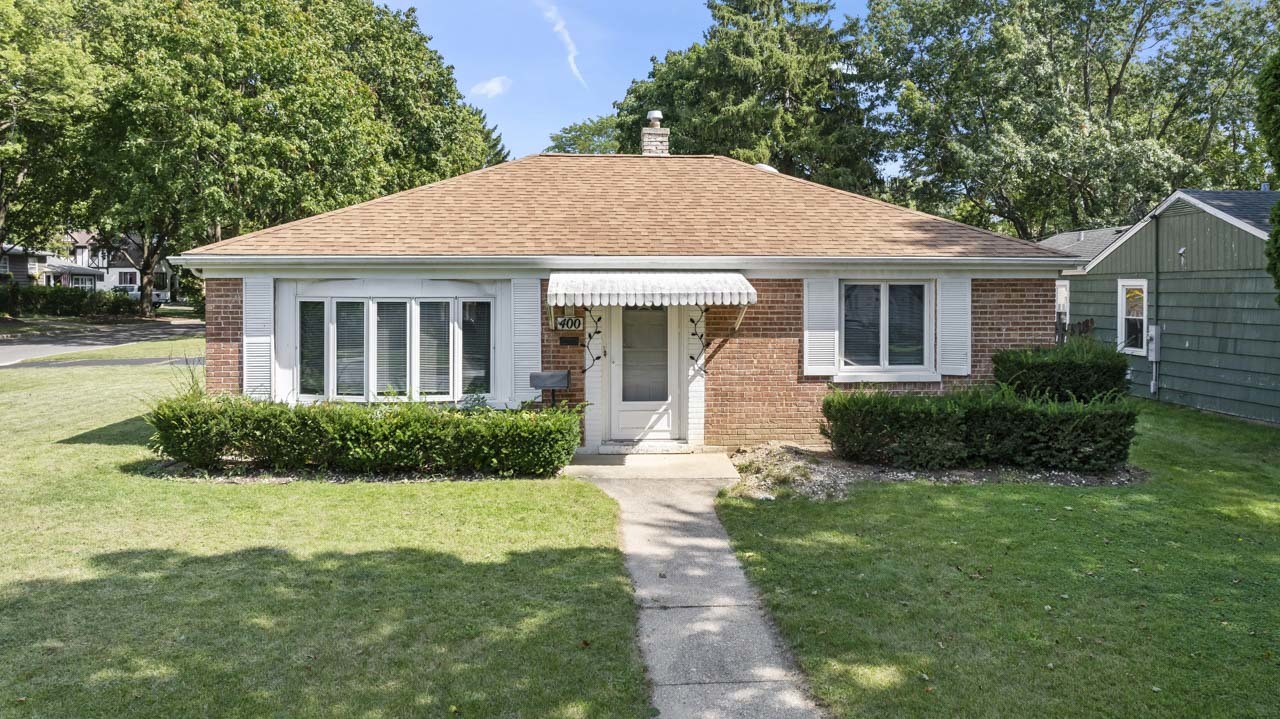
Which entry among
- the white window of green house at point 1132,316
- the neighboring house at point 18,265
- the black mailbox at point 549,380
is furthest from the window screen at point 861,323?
the neighboring house at point 18,265

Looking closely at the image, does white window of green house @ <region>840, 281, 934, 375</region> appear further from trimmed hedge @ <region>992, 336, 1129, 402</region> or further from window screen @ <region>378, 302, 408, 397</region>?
window screen @ <region>378, 302, 408, 397</region>

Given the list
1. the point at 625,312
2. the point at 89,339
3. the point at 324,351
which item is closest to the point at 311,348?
the point at 324,351

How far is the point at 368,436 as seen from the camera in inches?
404

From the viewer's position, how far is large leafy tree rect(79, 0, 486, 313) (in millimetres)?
28344

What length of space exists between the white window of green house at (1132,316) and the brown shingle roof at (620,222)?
310 inches

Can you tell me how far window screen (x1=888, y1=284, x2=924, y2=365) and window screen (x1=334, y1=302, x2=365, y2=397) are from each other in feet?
25.9

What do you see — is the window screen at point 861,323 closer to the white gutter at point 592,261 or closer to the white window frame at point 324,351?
the white gutter at point 592,261

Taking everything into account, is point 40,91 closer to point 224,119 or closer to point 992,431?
point 224,119

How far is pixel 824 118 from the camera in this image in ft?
123

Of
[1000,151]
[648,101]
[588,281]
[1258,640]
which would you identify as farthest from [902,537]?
[648,101]

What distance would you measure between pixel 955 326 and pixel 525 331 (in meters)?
6.46

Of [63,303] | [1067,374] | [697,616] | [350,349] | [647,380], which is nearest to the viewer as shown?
[697,616]

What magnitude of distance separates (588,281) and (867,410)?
412 cm

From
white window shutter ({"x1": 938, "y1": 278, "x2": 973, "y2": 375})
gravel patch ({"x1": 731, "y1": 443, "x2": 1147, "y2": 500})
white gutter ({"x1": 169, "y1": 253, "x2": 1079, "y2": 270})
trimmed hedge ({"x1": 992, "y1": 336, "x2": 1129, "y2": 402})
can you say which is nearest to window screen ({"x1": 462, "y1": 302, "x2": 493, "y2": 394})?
white gutter ({"x1": 169, "y1": 253, "x2": 1079, "y2": 270})
